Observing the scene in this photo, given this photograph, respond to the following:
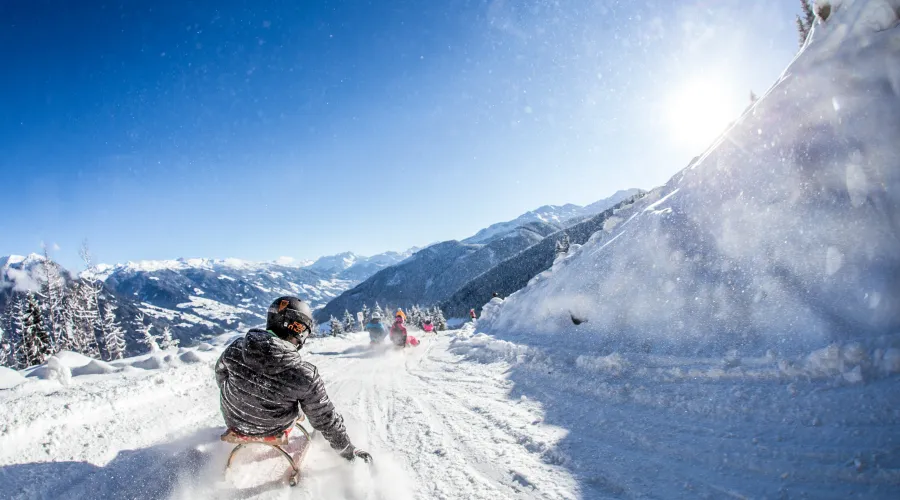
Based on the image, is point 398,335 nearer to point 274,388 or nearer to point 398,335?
point 398,335

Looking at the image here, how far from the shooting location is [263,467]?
364 cm

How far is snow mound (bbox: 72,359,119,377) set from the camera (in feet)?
33.2

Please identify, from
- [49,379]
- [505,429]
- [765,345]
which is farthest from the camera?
[49,379]

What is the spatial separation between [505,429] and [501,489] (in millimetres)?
1416

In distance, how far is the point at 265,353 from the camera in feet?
10.1

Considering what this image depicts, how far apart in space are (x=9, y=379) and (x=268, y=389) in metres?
9.86

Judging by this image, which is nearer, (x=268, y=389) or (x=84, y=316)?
(x=268, y=389)

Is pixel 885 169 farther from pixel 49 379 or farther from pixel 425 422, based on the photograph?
pixel 49 379

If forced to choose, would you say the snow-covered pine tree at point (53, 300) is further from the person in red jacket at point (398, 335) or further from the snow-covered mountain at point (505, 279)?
the snow-covered mountain at point (505, 279)

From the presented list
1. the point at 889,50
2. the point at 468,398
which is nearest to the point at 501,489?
the point at 468,398

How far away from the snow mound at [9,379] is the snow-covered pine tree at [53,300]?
1877 inches

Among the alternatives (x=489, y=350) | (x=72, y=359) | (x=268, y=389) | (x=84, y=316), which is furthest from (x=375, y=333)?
(x=84, y=316)

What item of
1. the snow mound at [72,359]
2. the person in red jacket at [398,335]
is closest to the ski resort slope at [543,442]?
the snow mound at [72,359]

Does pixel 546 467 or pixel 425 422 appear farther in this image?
pixel 425 422
